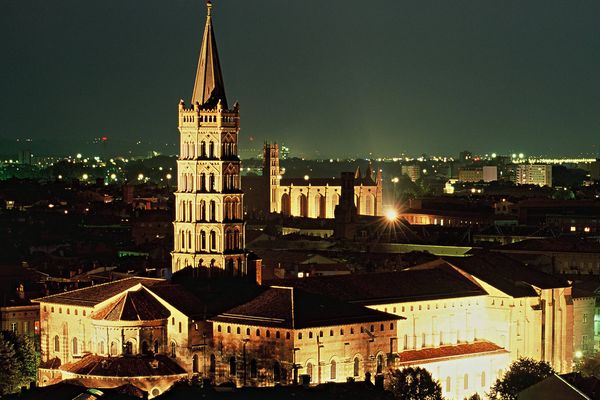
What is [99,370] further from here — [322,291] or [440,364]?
[440,364]

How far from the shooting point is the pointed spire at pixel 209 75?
229 feet

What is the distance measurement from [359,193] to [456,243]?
60608 mm

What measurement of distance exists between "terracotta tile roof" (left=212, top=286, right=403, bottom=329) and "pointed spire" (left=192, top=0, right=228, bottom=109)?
8.39 m

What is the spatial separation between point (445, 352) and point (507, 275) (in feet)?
26.3

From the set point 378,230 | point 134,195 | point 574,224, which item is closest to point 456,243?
point 378,230

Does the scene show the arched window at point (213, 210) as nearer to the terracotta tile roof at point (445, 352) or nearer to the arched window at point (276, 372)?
the arched window at point (276, 372)

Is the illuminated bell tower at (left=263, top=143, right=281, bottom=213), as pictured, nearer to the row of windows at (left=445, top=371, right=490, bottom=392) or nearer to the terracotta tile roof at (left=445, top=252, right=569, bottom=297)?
the terracotta tile roof at (left=445, top=252, right=569, bottom=297)

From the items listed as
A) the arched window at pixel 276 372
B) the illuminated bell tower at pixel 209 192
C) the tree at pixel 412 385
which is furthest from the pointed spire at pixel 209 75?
the tree at pixel 412 385

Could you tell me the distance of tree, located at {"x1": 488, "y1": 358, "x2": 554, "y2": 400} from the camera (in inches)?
2554

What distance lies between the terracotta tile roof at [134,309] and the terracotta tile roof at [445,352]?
979 centimetres

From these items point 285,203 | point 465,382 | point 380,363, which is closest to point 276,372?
point 380,363

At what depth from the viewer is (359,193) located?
172m

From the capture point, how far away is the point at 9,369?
6619 centimetres

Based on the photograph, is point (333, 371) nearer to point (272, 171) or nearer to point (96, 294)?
point (96, 294)
